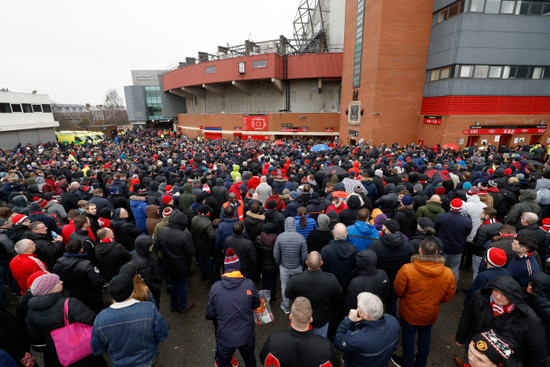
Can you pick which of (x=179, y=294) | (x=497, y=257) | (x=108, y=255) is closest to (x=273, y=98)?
(x=179, y=294)

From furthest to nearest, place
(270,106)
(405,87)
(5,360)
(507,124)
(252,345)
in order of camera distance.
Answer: (270,106) < (405,87) < (507,124) < (252,345) < (5,360)

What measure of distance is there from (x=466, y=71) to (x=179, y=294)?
23071 mm

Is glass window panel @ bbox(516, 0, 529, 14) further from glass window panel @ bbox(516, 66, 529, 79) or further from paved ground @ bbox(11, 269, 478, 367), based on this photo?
paved ground @ bbox(11, 269, 478, 367)

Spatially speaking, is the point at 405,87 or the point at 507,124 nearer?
the point at 507,124

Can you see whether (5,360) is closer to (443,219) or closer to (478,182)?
(443,219)

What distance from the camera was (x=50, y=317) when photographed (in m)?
2.65

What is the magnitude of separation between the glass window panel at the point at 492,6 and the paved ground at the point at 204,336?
70.0ft

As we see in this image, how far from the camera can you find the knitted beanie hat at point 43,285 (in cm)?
264

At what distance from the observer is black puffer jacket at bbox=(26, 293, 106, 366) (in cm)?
264

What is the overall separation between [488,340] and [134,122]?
65.6 metres

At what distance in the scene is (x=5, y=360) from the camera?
2572mm

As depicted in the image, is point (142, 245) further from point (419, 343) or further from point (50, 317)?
point (419, 343)

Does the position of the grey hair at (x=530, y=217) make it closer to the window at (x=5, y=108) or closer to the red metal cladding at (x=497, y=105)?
the red metal cladding at (x=497, y=105)

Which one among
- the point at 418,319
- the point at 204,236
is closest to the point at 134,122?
the point at 204,236
